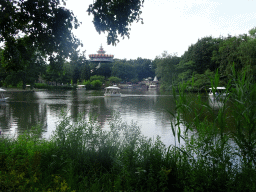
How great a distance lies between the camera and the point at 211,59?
52875mm

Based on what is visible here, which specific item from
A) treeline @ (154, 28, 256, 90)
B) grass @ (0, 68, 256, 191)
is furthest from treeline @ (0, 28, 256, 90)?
grass @ (0, 68, 256, 191)

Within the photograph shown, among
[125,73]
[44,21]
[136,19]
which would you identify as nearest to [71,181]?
[44,21]

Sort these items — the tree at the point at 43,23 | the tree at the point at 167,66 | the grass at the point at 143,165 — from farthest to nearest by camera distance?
the tree at the point at 167,66 < the tree at the point at 43,23 < the grass at the point at 143,165

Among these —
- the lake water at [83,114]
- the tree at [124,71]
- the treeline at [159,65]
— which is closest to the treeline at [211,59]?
the treeline at [159,65]

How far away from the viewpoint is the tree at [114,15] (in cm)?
565

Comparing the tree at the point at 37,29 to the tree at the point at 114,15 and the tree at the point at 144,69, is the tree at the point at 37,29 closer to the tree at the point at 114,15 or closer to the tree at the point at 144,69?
the tree at the point at 114,15

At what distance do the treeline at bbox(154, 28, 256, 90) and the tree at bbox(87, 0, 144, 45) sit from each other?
28493 mm

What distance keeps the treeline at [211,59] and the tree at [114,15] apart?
28.5 meters

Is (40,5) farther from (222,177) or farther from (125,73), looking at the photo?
(125,73)

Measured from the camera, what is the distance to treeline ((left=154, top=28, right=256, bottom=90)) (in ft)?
123

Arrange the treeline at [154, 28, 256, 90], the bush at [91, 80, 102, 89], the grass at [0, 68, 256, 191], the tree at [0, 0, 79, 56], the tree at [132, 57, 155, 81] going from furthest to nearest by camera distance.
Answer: the tree at [132, 57, 155, 81] → the bush at [91, 80, 102, 89] → the treeline at [154, 28, 256, 90] → the tree at [0, 0, 79, 56] → the grass at [0, 68, 256, 191]

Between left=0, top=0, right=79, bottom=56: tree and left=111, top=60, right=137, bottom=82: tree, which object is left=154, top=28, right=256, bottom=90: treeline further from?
left=111, top=60, right=137, bottom=82: tree

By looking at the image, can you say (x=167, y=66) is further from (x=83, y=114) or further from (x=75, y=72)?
(x=83, y=114)

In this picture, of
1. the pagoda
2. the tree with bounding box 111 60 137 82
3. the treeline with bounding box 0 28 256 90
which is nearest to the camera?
the treeline with bounding box 0 28 256 90
